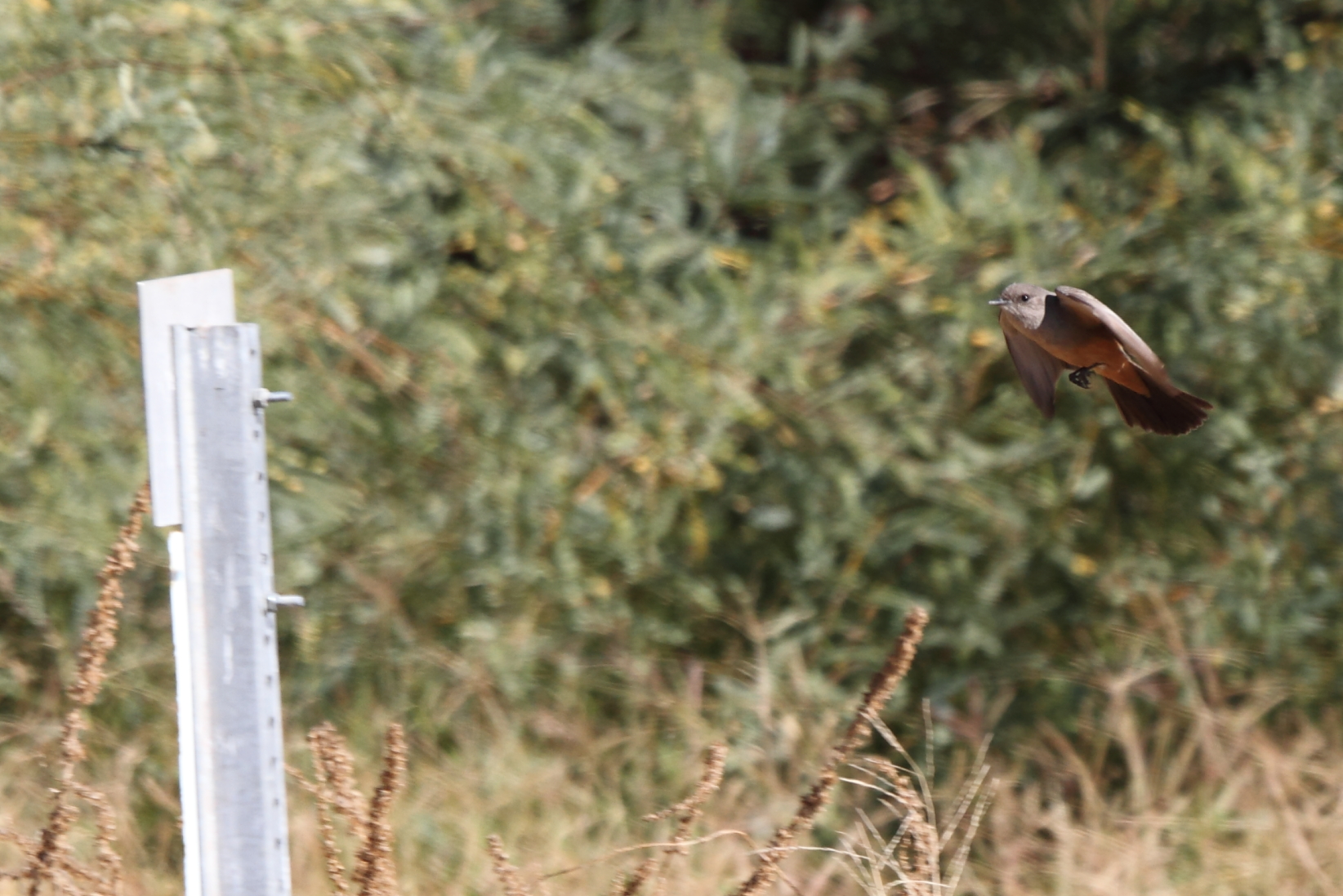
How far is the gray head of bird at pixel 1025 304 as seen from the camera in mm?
1988

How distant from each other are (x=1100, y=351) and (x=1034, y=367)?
401mm

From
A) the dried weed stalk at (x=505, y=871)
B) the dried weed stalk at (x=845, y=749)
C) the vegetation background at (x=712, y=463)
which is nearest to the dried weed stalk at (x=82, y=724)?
the dried weed stalk at (x=505, y=871)

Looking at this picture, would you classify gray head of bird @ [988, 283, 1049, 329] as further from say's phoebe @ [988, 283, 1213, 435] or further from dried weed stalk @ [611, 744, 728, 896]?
dried weed stalk @ [611, 744, 728, 896]

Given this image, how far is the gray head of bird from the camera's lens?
1988 millimetres

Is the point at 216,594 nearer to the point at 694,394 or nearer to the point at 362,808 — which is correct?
the point at 362,808

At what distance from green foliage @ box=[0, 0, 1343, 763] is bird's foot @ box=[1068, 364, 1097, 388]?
83.5 inches

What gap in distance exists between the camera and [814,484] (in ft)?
14.1

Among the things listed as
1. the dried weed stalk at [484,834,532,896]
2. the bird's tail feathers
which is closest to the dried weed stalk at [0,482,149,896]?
the dried weed stalk at [484,834,532,896]

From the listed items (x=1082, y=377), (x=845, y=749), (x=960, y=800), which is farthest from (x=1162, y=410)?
(x=960, y=800)

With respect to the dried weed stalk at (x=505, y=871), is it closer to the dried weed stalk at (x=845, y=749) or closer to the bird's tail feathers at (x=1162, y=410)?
the dried weed stalk at (x=845, y=749)

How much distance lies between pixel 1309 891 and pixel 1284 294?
151 centimetres

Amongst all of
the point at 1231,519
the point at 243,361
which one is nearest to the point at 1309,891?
the point at 1231,519

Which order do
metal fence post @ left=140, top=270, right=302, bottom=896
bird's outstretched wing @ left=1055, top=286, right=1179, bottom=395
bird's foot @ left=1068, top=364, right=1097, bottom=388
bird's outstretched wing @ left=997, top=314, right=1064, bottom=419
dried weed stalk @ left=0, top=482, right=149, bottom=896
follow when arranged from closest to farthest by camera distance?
bird's outstretched wing @ left=1055, top=286, right=1179, bottom=395 → metal fence post @ left=140, top=270, right=302, bottom=896 → bird's foot @ left=1068, top=364, right=1097, bottom=388 → dried weed stalk @ left=0, top=482, right=149, bottom=896 → bird's outstretched wing @ left=997, top=314, right=1064, bottom=419

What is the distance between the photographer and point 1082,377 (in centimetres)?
200
